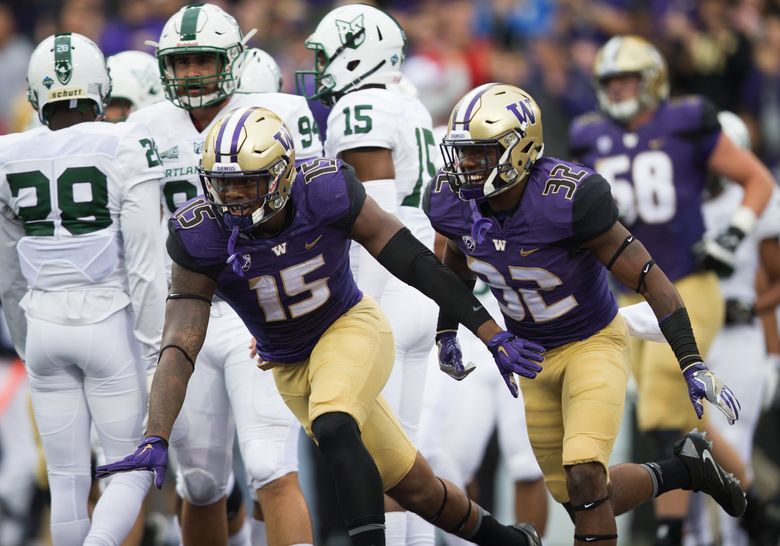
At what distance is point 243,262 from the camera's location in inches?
214

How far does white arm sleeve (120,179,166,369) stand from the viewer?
6.00 metres

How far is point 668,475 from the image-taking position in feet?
19.7

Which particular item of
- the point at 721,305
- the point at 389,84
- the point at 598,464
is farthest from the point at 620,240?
the point at 721,305

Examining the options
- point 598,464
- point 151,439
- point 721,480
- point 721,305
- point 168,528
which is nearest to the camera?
point 151,439

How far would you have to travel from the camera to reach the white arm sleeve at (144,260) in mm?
6000

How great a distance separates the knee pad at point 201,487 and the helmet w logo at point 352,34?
2083 mm

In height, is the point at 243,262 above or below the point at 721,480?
above

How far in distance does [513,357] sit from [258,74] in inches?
105

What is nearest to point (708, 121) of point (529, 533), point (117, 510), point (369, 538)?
point (529, 533)

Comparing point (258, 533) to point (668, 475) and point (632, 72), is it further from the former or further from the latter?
point (632, 72)

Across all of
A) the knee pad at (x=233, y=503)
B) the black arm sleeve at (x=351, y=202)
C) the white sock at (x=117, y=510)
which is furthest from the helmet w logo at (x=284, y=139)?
the knee pad at (x=233, y=503)

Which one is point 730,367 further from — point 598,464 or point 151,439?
point 151,439

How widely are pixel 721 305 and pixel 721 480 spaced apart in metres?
2.07

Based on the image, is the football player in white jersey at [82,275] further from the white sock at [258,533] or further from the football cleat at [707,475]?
the football cleat at [707,475]
